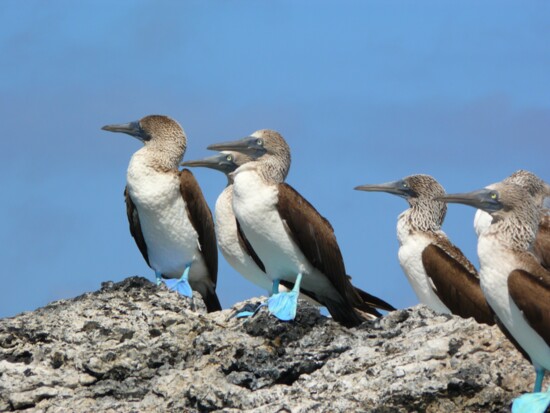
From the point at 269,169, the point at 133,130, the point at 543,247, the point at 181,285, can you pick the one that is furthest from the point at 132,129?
the point at 543,247

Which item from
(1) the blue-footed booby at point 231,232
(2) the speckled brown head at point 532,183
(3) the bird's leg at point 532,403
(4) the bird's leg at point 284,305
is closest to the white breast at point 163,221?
(1) the blue-footed booby at point 231,232

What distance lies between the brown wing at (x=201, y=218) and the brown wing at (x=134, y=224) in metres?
0.60

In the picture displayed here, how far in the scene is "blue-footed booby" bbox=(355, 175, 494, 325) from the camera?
46.1 feet

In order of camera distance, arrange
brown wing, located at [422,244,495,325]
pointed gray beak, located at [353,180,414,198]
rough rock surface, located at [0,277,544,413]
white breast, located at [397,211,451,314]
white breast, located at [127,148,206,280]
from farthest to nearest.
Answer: white breast, located at [127,148,206,280] → pointed gray beak, located at [353,180,414,198] → white breast, located at [397,211,451,314] → brown wing, located at [422,244,495,325] → rough rock surface, located at [0,277,544,413]

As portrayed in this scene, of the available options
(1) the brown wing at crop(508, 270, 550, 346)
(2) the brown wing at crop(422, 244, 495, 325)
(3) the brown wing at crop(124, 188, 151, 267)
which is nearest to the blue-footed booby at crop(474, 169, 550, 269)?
(2) the brown wing at crop(422, 244, 495, 325)

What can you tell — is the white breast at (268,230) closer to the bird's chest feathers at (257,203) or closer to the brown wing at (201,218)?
the bird's chest feathers at (257,203)

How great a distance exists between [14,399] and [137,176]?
426 cm

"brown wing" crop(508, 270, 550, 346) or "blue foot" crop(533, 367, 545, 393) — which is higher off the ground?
"brown wing" crop(508, 270, 550, 346)

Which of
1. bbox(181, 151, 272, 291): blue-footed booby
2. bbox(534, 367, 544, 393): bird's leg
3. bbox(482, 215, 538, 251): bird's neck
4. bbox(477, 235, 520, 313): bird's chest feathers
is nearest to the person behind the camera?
bbox(534, 367, 544, 393): bird's leg

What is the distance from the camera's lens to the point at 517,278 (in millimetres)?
10461

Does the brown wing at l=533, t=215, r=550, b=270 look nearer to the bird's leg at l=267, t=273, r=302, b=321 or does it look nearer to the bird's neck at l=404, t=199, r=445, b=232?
the bird's neck at l=404, t=199, r=445, b=232

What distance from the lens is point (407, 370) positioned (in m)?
10.8

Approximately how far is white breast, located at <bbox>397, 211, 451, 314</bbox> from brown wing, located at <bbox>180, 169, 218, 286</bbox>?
7.66ft

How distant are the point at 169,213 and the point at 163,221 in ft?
0.34
